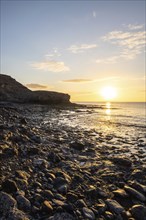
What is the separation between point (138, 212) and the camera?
5031 mm

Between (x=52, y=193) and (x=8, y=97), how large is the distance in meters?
70.6

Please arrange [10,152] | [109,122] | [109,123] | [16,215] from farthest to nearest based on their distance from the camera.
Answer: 1. [109,122]
2. [109,123]
3. [10,152]
4. [16,215]

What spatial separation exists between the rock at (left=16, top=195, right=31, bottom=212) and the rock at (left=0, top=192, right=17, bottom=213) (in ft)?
0.49

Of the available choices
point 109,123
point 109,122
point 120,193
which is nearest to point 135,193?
point 120,193

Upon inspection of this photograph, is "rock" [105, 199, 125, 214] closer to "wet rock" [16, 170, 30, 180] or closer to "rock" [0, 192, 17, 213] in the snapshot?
"rock" [0, 192, 17, 213]

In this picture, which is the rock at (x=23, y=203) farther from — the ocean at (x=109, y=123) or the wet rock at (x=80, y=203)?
the ocean at (x=109, y=123)

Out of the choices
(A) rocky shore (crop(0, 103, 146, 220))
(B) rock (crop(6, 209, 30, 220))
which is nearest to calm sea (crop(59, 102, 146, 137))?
(A) rocky shore (crop(0, 103, 146, 220))

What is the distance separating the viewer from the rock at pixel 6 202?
4412 mm

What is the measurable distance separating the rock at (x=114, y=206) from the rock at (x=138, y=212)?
0.26 m

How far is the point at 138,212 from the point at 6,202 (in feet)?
10.3

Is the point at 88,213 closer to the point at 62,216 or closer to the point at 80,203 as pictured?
the point at 80,203

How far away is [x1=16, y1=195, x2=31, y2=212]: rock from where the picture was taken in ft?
15.3

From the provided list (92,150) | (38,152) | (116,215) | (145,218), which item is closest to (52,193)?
(116,215)

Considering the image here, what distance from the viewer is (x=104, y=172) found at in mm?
7762
